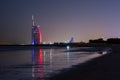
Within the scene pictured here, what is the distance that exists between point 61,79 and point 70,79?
0.56 metres

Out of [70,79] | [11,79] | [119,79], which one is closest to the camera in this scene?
[119,79]

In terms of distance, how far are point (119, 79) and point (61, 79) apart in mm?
3483

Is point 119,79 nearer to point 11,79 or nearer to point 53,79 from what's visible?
point 53,79

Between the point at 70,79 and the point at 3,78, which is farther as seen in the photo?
the point at 3,78

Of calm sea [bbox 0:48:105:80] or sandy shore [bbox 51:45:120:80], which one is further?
calm sea [bbox 0:48:105:80]

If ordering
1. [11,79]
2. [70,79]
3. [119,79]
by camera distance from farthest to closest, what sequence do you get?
[11,79]
[70,79]
[119,79]

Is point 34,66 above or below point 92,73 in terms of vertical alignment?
below

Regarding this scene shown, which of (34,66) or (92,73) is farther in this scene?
(34,66)

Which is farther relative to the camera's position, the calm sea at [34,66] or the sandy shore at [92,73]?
the calm sea at [34,66]

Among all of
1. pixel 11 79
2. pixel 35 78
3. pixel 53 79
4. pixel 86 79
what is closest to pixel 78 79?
pixel 86 79

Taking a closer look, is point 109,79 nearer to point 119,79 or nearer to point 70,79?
point 119,79

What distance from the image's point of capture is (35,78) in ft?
59.1

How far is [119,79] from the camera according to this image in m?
15.3

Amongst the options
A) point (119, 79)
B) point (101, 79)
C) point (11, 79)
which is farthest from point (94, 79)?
point (11, 79)
